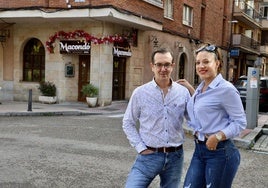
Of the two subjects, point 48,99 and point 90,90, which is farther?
point 48,99

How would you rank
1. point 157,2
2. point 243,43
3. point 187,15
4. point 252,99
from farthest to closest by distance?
1. point 243,43
2. point 187,15
3. point 157,2
4. point 252,99

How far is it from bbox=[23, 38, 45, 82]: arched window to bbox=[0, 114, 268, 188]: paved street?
27.5 ft

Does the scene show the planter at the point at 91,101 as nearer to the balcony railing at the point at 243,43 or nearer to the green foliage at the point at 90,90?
the green foliage at the point at 90,90

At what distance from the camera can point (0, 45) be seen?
61.6 feet

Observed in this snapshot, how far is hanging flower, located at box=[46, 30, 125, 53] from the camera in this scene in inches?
634

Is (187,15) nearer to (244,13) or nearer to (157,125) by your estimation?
(244,13)

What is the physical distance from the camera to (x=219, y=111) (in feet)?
9.32

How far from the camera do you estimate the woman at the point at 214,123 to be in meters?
2.80

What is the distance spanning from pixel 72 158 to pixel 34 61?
42.6 feet

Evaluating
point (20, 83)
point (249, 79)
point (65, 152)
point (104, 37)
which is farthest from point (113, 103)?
point (65, 152)

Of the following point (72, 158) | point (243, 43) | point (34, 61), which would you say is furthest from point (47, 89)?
point (243, 43)

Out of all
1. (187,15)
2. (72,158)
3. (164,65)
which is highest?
(187,15)

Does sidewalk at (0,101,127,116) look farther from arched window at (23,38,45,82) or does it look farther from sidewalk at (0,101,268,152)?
arched window at (23,38,45,82)

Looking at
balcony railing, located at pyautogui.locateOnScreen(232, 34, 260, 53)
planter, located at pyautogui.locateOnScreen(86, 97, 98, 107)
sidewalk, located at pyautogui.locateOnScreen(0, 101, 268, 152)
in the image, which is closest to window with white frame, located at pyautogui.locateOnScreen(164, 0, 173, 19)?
sidewalk, located at pyautogui.locateOnScreen(0, 101, 268, 152)
